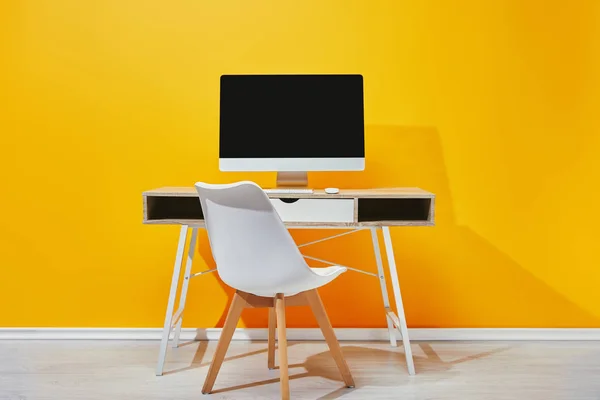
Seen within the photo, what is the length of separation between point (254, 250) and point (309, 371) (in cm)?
71

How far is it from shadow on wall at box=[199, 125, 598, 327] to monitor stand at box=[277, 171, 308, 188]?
0.96 ft

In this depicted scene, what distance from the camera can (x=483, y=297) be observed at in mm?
3080

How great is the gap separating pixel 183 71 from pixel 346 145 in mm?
875

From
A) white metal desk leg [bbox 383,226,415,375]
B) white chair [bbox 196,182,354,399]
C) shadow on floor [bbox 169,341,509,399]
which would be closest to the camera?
white chair [bbox 196,182,354,399]

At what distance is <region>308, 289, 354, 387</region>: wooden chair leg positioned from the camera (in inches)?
93.0

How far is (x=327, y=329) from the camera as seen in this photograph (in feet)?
7.80

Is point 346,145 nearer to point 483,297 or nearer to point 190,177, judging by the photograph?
point 190,177

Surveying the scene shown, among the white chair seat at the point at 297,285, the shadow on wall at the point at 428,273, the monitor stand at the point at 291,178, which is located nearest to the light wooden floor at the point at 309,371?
the shadow on wall at the point at 428,273

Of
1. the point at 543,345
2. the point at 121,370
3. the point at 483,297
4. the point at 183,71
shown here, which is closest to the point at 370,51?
the point at 183,71

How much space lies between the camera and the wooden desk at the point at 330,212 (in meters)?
2.54

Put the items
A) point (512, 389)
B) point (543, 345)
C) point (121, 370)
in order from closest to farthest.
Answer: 1. point (512, 389)
2. point (121, 370)
3. point (543, 345)

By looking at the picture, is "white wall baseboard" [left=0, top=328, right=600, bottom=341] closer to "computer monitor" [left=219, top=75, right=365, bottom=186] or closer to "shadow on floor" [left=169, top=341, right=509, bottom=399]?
"shadow on floor" [left=169, top=341, right=509, bottom=399]

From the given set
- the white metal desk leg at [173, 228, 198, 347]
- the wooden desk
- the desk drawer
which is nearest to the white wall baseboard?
the white metal desk leg at [173, 228, 198, 347]

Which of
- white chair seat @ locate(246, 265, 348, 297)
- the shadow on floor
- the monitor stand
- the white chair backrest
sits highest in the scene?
the monitor stand
